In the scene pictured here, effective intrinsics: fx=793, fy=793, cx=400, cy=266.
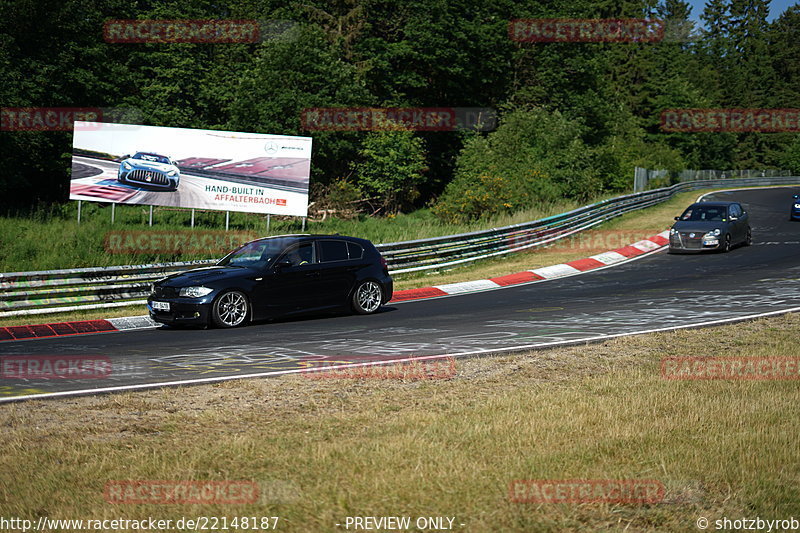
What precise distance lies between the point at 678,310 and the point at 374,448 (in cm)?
1016

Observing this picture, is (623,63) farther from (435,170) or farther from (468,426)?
(468,426)

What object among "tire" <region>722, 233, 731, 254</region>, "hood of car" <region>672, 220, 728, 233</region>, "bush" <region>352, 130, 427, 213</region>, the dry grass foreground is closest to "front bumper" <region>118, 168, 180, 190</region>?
"hood of car" <region>672, 220, 728, 233</region>

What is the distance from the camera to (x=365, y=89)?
50844 millimetres

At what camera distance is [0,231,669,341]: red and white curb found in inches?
549

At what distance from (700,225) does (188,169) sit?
1780 cm

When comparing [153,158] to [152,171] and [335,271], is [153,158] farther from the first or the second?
[335,271]

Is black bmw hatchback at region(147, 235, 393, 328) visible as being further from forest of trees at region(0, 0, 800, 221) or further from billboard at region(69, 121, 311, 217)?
forest of trees at region(0, 0, 800, 221)

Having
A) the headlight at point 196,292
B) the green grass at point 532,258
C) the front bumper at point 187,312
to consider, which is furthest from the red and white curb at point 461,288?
the headlight at point 196,292

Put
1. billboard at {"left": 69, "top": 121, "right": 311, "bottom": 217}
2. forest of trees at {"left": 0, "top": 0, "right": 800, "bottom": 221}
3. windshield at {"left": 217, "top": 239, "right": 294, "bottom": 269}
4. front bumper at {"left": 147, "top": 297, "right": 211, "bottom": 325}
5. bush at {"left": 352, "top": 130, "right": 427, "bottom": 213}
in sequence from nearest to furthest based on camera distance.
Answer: front bumper at {"left": 147, "top": 297, "right": 211, "bottom": 325}, windshield at {"left": 217, "top": 239, "right": 294, "bottom": 269}, billboard at {"left": 69, "top": 121, "right": 311, "bottom": 217}, forest of trees at {"left": 0, "top": 0, "right": 800, "bottom": 221}, bush at {"left": 352, "top": 130, "right": 427, "bottom": 213}

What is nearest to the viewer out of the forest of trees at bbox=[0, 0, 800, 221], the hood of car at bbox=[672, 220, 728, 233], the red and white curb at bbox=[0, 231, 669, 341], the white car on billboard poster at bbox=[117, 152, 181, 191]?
the red and white curb at bbox=[0, 231, 669, 341]

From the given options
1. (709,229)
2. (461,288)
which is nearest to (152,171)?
(461,288)

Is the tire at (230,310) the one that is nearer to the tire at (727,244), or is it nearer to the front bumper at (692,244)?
the front bumper at (692,244)

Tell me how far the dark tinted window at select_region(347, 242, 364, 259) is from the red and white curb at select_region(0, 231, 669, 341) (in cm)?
282

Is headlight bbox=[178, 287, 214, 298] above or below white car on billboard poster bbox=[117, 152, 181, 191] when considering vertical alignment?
below
